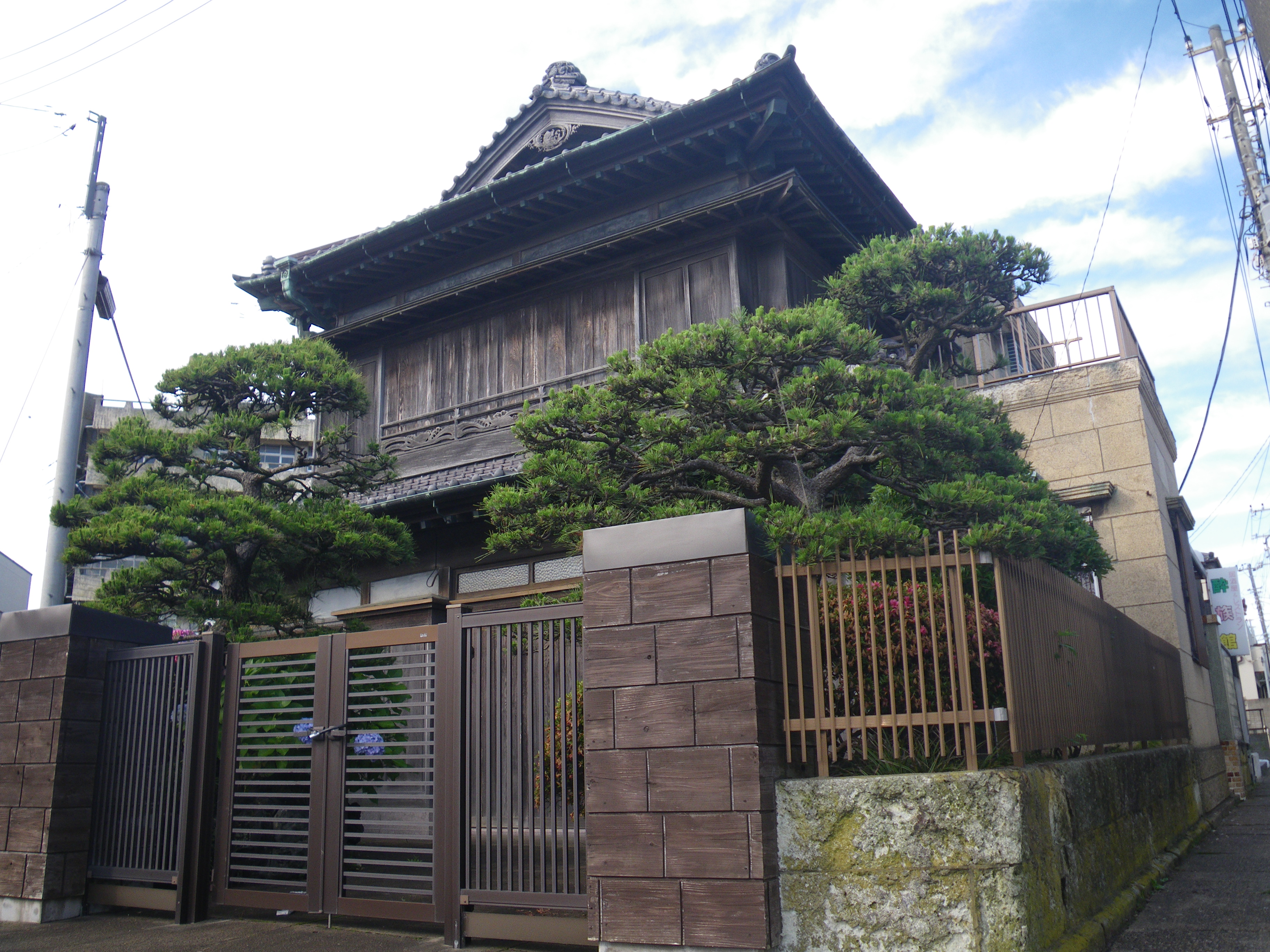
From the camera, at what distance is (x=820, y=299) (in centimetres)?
805

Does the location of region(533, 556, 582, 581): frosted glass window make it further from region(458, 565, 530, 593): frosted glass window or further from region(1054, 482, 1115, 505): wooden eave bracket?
region(1054, 482, 1115, 505): wooden eave bracket

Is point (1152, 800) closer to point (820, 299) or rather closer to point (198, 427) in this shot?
point (820, 299)

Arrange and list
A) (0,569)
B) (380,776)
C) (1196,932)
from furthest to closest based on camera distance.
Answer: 1. (0,569)
2. (380,776)
3. (1196,932)

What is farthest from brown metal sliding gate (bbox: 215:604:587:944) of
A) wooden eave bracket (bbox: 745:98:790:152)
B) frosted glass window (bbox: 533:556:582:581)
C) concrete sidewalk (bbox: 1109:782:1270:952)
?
wooden eave bracket (bbox: 745:98:790:152)

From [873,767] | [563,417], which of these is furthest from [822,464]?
[873,767]

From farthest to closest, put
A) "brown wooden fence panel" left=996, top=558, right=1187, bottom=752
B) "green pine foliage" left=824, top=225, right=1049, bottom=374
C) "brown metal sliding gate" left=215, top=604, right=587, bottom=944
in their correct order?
"green pine foliage" left=824, top=225, right=1049, bottom=374 → "brown metal sliding gate" left=215, top=604, right=587, bottom=944 → "brown wooden fence panel" left=996, top=558, right=1187, bottom=752

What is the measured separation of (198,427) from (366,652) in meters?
3.99

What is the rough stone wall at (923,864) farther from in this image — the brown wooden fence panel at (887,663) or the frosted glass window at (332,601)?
the frosted glass window at (332,601)

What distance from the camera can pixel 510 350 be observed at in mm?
12219

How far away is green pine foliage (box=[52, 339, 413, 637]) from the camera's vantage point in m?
9.23

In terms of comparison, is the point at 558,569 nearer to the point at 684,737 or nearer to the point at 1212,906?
the point at 684,737

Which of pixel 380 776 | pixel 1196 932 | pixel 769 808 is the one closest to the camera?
pixel 769 808

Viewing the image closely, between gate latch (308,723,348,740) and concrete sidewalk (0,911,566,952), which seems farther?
gate latch (308,723,348,740)

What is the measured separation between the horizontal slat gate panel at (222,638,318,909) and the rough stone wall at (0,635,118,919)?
1.27 meters
